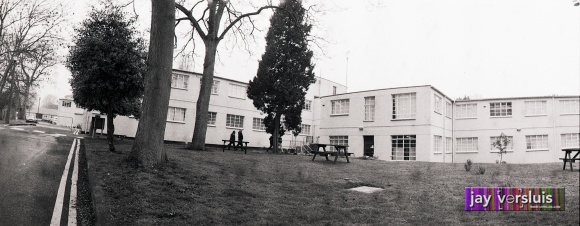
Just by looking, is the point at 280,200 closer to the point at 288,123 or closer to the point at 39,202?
the point at 39,202

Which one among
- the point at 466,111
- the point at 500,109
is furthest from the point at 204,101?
the point at 500,109

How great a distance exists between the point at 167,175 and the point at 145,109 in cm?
198

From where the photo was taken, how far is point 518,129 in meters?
30.7

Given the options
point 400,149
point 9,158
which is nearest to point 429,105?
point 400,149

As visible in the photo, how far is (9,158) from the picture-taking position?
10844mm

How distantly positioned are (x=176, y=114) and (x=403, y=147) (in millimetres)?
19619

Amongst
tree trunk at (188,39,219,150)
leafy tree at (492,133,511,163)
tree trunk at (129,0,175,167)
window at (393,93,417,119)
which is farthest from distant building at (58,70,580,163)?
tree trunk at (129,0,175,167)

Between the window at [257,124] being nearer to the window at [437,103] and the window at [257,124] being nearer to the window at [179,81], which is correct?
the window at [179,81]

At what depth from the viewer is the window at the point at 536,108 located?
1171 inches

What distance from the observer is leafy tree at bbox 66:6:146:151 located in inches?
546

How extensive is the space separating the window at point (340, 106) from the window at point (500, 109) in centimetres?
1255

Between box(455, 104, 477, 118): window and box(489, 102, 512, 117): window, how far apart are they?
4.44ft

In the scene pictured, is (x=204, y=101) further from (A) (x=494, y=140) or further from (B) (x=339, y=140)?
(A) (x=494, y=140)

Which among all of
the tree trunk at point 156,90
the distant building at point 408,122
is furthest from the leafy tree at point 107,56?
the distant building at point 408,122
